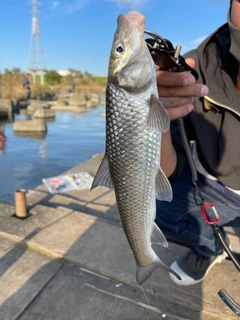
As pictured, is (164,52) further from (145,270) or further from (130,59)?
(145,270)

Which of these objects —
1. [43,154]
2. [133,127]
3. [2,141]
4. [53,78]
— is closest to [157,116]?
[133,127]

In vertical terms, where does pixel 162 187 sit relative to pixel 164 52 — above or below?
below

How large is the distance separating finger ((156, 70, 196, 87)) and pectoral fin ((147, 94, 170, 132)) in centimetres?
23

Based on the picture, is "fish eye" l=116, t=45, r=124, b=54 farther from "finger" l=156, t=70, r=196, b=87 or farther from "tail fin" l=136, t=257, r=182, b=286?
"tail fin" l=136, t=257, r=182, b=286

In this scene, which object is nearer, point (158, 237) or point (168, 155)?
point (158, 237)

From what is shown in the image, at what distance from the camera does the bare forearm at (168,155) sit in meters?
1.99

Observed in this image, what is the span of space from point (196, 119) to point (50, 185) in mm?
2984

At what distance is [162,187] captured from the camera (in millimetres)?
1579

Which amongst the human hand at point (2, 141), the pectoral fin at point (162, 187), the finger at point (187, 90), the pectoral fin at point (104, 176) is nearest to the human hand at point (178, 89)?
the finger at point (187, 90)

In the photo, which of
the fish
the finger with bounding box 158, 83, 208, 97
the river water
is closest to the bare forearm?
the finger with bounding box 158, 83, 208, 97

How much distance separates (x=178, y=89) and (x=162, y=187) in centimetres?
54

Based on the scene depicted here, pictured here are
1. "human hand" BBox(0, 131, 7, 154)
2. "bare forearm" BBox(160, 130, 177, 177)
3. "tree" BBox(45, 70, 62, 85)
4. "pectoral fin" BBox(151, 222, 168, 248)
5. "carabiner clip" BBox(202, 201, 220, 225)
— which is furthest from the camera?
"tree" BBox(45, 70, 62, 85)

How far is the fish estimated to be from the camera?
54.2 inches

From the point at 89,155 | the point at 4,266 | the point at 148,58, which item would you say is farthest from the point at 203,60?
the point at 89,155
